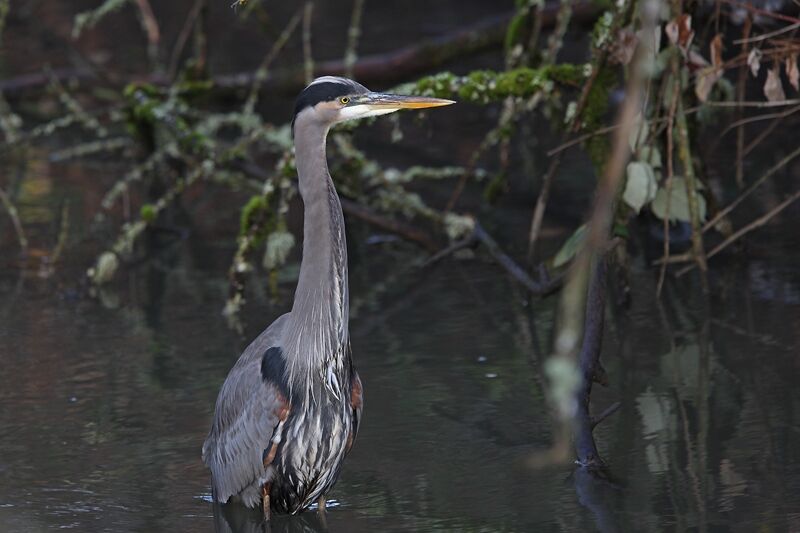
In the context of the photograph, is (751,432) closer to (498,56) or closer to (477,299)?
(477,299)

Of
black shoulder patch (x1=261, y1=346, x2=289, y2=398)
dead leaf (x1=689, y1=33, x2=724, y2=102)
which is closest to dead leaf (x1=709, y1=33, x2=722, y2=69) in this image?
dead leaf (x1=689, y1=33, x2=724, y2=102)

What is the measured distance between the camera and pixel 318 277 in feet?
14.7

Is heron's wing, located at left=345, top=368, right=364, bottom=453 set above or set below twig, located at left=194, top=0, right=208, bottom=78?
below

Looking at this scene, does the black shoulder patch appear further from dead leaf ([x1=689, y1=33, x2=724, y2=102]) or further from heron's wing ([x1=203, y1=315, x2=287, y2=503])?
dead leaf ([x1=689, y1=33, x2=724, y2=102])

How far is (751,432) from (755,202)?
10.1 feet

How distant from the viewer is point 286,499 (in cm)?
456

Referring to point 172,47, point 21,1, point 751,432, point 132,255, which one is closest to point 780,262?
point 751,432

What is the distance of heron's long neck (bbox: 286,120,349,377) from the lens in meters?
4.45

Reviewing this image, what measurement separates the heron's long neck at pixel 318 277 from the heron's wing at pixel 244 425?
134mm

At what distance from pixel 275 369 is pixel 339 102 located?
0.91m

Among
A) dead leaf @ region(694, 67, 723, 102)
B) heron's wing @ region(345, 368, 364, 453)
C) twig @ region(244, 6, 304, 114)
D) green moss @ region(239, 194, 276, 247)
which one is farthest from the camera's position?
twig @ region(244, 6, 304, 114)

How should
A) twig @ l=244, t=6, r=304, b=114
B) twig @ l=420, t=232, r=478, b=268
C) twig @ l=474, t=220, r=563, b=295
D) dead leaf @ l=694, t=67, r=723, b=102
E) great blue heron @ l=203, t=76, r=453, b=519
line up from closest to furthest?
1. great blue heron @ l=203, t=76, r=453, b=519
2. dead leaf @ l=694, t=67, r=723, b=102
3. twig @ l=474, t=220, r=563, b=295
4. twig @ l=420, t=232, r=478, b=268
5. twig @ l=244, t=6, r=304, b=114

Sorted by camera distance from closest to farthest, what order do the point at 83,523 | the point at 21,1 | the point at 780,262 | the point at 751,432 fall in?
the point at 83,523
the point at 751,432
the point at 780,262
the point at 21,1

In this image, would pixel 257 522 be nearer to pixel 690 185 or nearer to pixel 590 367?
pixel 590 367
